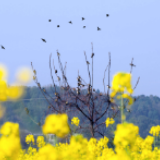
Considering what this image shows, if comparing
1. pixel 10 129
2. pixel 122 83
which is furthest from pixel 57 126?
pixel 122 83

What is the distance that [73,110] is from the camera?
352cm

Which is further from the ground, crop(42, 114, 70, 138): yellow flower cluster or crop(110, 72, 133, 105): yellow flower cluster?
crop(110, 72, 133, 105): yellow flower cluster

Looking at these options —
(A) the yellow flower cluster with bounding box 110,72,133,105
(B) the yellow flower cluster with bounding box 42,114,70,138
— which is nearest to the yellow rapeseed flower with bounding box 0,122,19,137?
(B) the yellow flower cluster with bounding box 42,114,70,138

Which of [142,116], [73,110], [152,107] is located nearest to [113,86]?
[73,110]

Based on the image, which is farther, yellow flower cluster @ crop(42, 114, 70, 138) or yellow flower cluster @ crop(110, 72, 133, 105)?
yellow flower cluster @ crop(110, 72, 133, 105)

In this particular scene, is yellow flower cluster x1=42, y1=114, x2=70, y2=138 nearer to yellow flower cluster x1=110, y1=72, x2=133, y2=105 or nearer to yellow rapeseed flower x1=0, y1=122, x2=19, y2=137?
yellow rapeseed flower x1=0, y1=122, x2=19, y2=137

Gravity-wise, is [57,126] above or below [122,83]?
below

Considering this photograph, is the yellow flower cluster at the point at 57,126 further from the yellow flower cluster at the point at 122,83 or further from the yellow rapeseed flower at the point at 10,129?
the yellow flower cluster at the point at 122,83

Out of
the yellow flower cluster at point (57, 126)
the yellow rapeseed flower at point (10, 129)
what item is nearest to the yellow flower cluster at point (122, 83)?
the yellow flower cluster at point (57, 126)

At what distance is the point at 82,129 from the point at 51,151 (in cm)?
282

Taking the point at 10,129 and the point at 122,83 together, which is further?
the point at 122,83

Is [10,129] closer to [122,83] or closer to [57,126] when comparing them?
[57,126]

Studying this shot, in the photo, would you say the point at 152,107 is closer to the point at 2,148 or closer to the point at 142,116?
the point at 142,116

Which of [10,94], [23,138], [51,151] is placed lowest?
[23,138]
